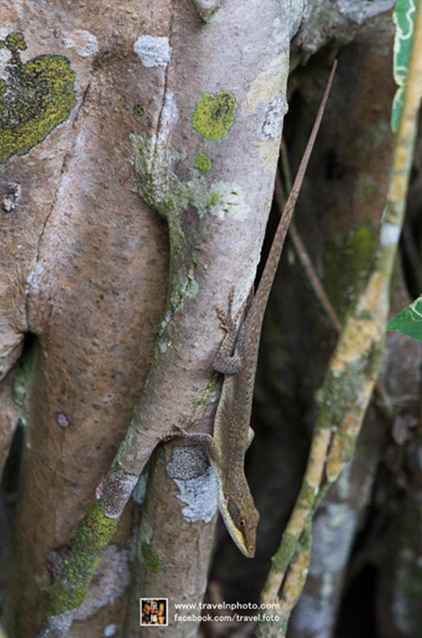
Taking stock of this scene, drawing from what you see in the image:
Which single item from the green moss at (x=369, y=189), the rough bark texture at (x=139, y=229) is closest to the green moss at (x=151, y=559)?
the rough bark texture at (x=139, y=229)

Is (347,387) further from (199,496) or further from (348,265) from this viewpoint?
(348,265)

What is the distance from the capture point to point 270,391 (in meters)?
2.83

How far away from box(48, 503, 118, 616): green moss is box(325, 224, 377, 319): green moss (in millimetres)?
1147

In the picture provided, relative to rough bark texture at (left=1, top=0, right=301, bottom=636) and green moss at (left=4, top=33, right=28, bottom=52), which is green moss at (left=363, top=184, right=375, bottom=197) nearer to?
rough bark texture at (left=1, top=0, right=301, bottom=636)

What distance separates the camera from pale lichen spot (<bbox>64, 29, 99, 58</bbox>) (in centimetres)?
137

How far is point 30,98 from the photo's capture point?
140 cm

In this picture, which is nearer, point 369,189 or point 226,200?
point 226,200

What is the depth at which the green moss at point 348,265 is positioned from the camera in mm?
2277

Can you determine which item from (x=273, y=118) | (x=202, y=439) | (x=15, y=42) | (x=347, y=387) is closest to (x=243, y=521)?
(x=202, y=439)

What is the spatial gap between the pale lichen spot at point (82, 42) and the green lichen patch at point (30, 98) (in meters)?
0.03

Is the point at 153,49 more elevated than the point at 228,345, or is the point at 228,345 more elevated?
the point at 153,49

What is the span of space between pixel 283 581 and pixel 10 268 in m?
1.08

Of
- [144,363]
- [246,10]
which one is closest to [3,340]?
[144,363]

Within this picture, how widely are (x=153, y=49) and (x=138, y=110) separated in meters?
0.13
